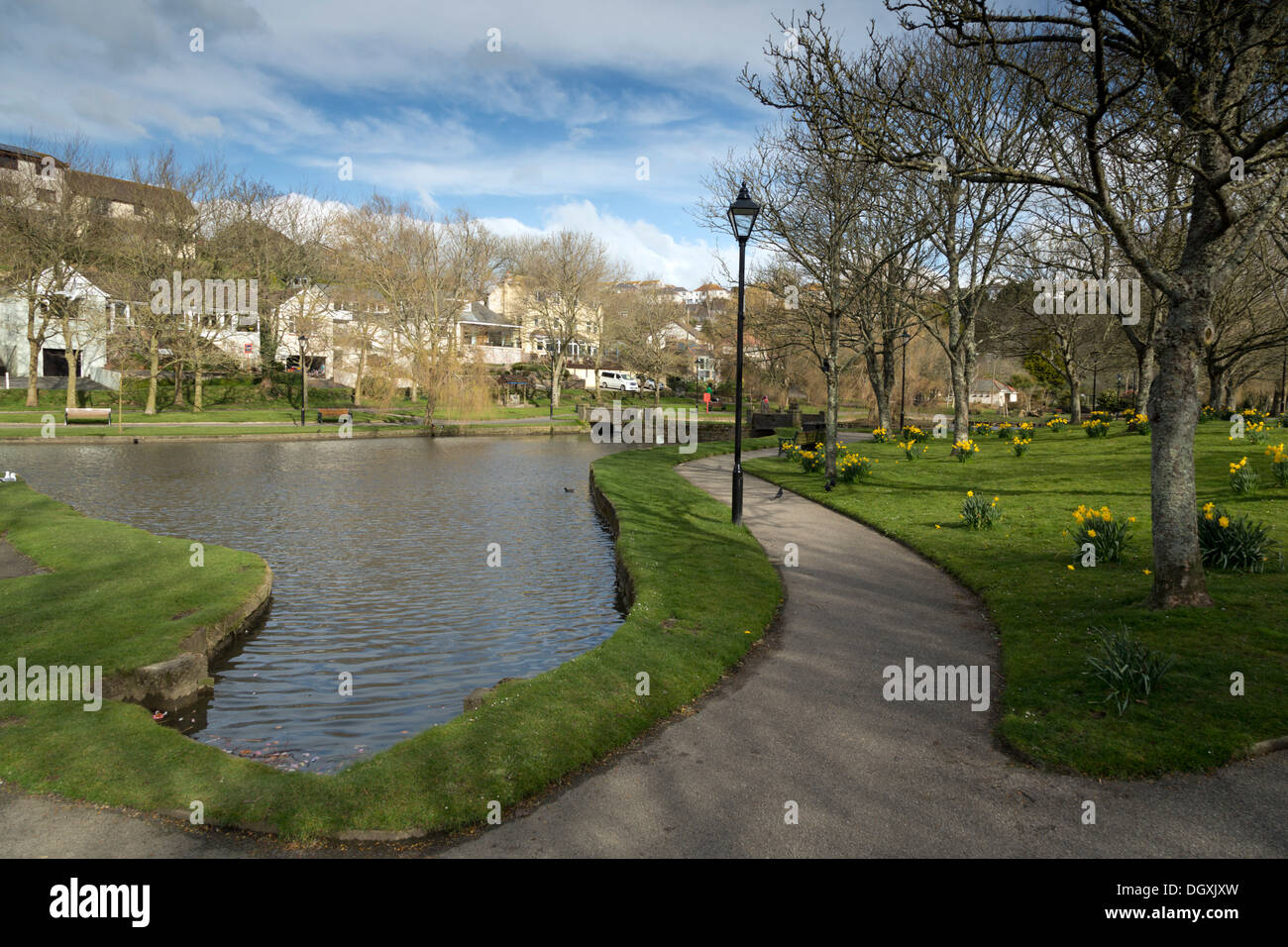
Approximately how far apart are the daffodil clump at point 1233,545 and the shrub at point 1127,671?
147 inches

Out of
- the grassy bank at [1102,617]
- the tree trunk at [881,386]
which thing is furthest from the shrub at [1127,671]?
the tree trunk at [881,386]

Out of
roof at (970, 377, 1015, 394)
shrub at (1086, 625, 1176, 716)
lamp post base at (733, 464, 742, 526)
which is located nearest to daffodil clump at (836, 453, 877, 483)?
lamp post base at (733, 464, 742, 526)

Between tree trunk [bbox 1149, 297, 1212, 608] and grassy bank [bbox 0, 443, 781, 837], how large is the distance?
4.65 meters

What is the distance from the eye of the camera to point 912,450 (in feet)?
84.1

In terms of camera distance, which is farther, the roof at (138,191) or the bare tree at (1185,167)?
the roof at (138,191)

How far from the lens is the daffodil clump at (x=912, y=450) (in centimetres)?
2542

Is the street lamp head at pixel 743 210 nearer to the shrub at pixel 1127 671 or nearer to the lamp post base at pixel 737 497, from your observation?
the lamp post base at pixel 737 497

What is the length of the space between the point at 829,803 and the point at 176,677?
6965 mm

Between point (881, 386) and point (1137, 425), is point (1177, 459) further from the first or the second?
point (881, 386)

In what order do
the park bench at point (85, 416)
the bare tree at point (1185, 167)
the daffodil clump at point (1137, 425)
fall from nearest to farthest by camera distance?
the bare tree at point (1185, 167), the daffodil clump at point (1137, 425), the park bench at point (85, 416)

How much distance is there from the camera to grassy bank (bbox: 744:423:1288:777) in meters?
6.30

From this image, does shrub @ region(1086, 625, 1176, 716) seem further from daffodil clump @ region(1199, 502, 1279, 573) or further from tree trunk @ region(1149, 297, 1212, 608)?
daffodil clump @ region(1199, 502, 1279, 573)

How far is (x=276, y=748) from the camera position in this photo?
7.53m
